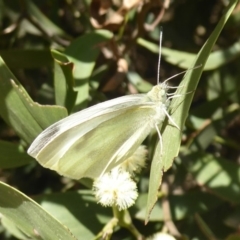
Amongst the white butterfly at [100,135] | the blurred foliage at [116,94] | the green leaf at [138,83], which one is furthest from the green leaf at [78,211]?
the green leaf at [138,83]

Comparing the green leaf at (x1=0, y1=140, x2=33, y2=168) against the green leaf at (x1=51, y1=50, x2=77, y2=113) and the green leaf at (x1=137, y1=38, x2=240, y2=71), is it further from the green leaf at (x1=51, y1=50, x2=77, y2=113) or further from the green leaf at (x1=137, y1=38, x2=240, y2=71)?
the green leaf at (x1=137, y1=38, x2=240, y2=71)

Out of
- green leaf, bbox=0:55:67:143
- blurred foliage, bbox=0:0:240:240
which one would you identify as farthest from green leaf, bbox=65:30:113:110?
green leaf, bbox=0:55:67:143

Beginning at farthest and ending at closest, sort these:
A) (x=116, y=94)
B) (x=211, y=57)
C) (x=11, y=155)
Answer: (x=116, y=94)
(x=211, y=57)
(x=11, y=155)

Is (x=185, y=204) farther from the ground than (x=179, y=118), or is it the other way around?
(x=179, y=118)

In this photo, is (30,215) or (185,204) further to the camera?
(185,204)

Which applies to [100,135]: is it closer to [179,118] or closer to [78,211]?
[78,211]

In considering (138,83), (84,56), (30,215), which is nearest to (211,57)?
(138,83)
